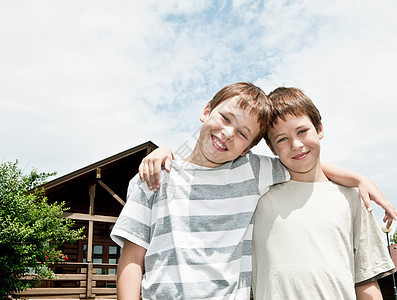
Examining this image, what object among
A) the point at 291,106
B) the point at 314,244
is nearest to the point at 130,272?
the point at 314,244

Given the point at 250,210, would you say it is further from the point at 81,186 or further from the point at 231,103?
the point at 81,186

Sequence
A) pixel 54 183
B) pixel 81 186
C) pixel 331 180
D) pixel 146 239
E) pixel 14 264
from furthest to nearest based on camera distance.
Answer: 1. pixel 81 186
2. pixel 54 183
3. pixel 14 264
4. pixel 331 180
5. pixel 146 239

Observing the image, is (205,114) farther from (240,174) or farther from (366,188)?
(366,188)

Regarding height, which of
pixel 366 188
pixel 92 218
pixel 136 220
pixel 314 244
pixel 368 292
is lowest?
pixel 368 292

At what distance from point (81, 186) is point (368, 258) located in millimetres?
13108

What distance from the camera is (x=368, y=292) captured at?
85.5 inches

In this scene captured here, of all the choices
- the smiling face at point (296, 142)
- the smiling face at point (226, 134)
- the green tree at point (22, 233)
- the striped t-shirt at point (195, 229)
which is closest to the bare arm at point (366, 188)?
the smiling face at point (296, 142)

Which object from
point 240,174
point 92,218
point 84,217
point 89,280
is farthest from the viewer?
point 92,218

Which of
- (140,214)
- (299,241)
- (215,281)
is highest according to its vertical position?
(140,214)

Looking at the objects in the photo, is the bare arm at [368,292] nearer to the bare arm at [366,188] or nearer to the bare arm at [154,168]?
the bare arm at [366,188]

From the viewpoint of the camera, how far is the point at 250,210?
2.08 metres

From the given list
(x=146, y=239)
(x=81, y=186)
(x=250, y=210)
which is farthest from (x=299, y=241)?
(x=81, y=186)

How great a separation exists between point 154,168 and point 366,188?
43.5 inches

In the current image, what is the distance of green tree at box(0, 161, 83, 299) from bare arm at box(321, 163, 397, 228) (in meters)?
8.55
